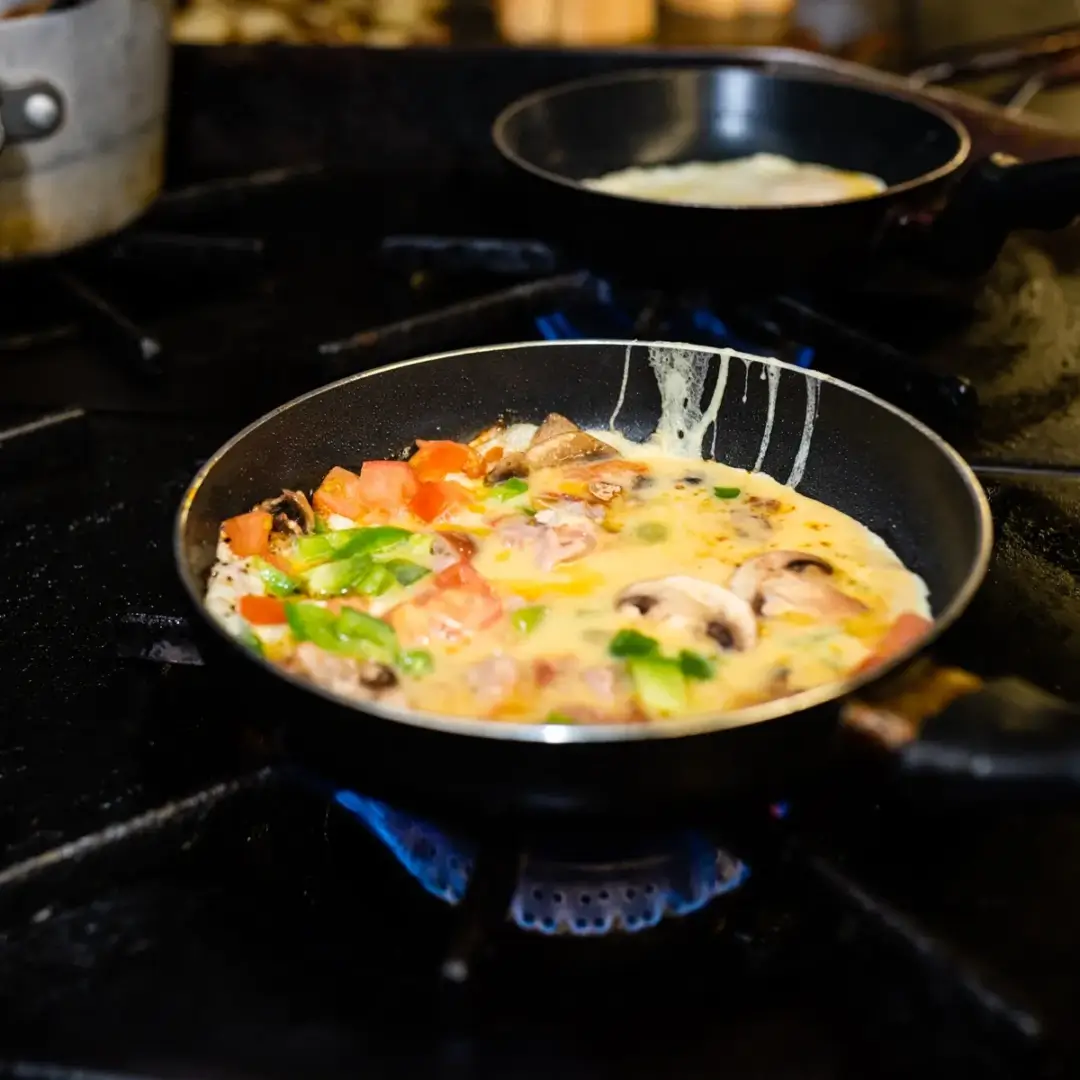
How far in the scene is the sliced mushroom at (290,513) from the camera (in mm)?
1216

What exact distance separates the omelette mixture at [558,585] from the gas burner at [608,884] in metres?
0.10

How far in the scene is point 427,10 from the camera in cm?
286

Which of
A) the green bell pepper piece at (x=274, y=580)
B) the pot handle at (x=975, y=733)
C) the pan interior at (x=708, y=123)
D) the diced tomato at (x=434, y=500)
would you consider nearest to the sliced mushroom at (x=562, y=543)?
the diced tomato at (x=434, y=500)

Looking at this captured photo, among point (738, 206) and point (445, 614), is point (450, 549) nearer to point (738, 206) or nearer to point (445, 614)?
point (445, 614)

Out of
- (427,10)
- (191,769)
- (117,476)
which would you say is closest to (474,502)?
(191,769)

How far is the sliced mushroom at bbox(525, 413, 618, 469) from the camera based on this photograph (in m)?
1.36

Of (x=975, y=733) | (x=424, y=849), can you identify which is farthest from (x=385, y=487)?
(x=975, y=733)

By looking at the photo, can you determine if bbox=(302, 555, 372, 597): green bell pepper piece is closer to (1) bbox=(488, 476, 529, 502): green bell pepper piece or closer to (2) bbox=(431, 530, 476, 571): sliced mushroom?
(2) bbox=(431, 530, 476, 571): sliced mushroom

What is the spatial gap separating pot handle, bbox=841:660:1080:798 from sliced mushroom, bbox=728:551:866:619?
216 mm

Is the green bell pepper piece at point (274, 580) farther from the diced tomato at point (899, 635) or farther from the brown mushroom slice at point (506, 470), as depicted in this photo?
the diced tomato at point (899, 635)

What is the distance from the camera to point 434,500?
1.29 meters

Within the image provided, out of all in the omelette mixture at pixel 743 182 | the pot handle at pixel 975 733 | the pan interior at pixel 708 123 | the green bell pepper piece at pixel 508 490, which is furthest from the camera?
the pan interior at pixel 708 123

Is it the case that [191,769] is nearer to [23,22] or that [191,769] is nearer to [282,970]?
[282,970]

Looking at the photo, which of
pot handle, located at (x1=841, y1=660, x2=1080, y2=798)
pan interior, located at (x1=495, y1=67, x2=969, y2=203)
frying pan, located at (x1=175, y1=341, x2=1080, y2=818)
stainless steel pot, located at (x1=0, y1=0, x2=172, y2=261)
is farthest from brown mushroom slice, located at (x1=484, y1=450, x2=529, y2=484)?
pan interior, located at (x1=495, y1=67, x2=969, y2=203)
